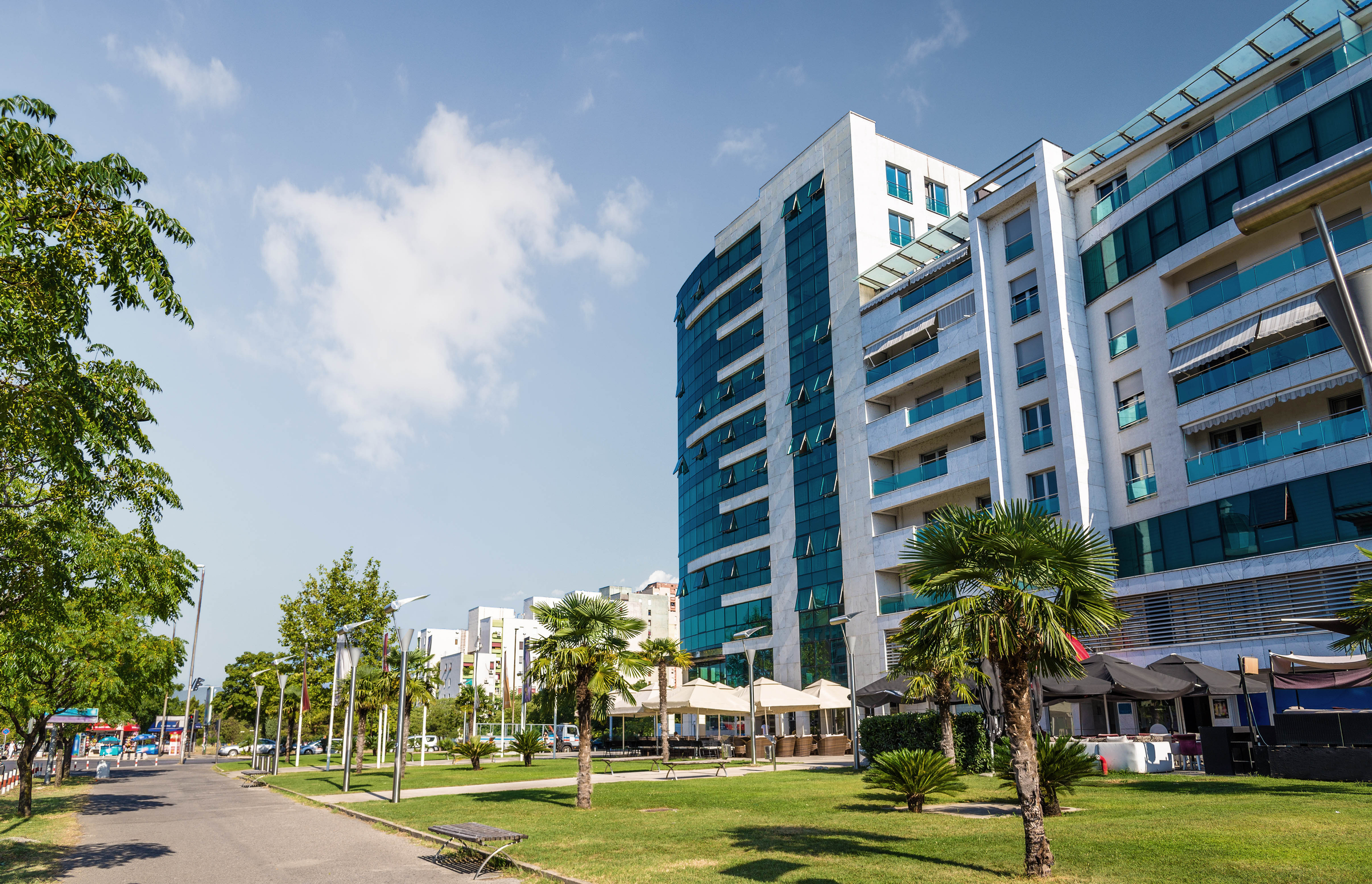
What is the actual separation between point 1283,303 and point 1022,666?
80.9ft

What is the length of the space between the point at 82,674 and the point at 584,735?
17.6 meters

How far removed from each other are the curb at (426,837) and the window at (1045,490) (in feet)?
91.9

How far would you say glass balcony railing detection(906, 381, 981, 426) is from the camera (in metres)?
41.8

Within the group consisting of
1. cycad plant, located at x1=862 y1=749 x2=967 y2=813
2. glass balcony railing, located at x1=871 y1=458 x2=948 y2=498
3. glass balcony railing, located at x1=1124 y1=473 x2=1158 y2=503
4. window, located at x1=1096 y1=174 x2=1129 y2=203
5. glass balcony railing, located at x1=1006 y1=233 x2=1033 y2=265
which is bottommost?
cycad plant, located at x1=862 y1=749 x2=967 y2=813

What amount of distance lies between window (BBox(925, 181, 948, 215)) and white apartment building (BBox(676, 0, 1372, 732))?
0.56 m

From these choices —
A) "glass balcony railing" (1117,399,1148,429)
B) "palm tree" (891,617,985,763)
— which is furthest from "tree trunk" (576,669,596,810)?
"glass balcony railing" (1117,399,1148,429)

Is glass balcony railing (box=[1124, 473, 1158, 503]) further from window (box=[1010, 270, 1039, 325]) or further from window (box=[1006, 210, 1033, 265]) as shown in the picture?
window (box=[1006, 210, 1033, 265])

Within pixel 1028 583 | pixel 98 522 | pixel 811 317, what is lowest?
pixel 1028 583

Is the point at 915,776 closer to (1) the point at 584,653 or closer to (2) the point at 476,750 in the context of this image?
(1) the point at 584,653

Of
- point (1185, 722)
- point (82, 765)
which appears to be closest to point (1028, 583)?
point (1185, 722)

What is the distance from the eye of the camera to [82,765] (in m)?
59.9

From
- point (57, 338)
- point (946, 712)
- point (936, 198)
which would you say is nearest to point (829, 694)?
point (946, 712)

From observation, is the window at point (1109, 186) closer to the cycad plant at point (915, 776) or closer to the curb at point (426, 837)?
the cycad plant at point (915, 776)

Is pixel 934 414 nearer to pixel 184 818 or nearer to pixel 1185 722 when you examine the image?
pixel 1185 722
